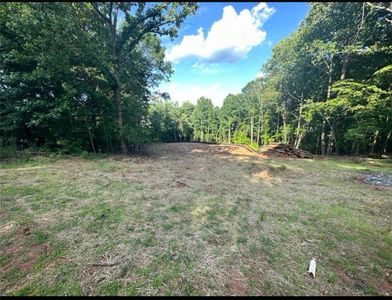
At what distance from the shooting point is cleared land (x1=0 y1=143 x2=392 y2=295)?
1706mm

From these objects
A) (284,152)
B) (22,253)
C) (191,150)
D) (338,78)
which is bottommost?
(191,150)

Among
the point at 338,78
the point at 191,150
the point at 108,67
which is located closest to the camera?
the point at 108,67

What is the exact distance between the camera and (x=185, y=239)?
2389mm

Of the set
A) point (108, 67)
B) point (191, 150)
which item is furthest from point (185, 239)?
point (191, 150)

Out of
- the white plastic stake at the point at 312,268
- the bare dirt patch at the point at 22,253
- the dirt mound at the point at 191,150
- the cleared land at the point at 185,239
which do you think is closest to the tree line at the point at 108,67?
the dirt mound at the point at 191,150

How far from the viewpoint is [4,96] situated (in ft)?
22.1

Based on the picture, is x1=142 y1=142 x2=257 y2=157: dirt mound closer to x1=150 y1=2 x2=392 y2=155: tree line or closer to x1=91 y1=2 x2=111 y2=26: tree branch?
x1=150 y1=2 x2=392 y2=155: tree line

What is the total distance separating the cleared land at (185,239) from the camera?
A: 5.60 ft

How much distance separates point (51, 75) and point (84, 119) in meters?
2.04

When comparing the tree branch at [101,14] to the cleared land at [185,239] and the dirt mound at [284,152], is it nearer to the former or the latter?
the cleared land at [185,239]

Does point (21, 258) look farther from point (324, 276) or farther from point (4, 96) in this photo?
point (4, 96)

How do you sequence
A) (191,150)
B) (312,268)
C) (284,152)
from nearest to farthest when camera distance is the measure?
(312,268) < (284,152) < (191,150)

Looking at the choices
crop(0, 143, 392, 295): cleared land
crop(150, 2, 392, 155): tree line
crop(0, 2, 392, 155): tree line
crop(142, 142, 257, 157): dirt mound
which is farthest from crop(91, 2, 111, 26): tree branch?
crop(150, 2, 392, 155): tree line

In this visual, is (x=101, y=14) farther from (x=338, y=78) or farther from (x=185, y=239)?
(x=338, y=78)
